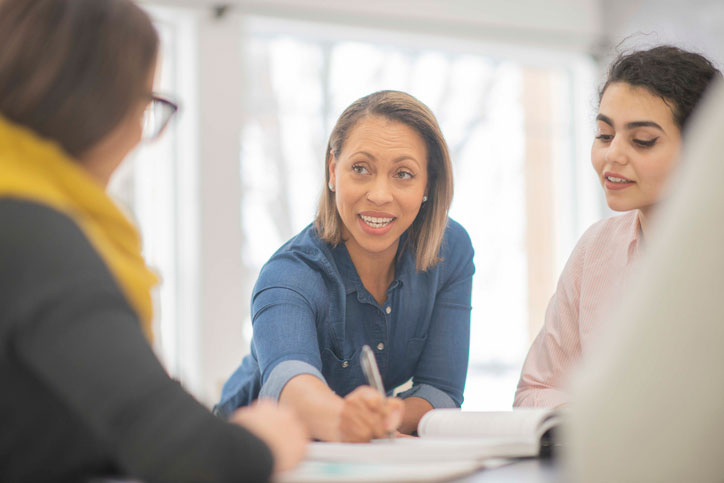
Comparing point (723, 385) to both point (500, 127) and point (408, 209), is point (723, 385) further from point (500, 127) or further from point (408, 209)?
point (500, 127)

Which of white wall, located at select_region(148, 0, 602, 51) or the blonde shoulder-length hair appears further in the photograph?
white wall, located at select_region(148, 0, 602, 51)

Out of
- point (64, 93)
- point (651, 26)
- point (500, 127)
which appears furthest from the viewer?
point (500, 127)

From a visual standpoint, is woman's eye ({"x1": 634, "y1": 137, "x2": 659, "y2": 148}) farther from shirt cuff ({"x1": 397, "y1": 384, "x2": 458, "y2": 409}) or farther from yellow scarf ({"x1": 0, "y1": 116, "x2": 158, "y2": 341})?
yellow scarf ({"x1": 0, "y1": 116, "x2": 158, "y2": 341})

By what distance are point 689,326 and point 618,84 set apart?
3.85ft

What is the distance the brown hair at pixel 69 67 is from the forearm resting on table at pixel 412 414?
0.95m

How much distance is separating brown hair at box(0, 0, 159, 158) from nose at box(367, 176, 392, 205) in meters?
0.94

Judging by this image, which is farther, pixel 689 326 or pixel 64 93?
pixel 64 93

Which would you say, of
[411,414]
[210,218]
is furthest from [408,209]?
[210,218]

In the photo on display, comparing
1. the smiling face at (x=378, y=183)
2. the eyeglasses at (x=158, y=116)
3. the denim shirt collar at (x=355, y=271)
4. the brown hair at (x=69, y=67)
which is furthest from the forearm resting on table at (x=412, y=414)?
the brown hair at (x=69, y=67)

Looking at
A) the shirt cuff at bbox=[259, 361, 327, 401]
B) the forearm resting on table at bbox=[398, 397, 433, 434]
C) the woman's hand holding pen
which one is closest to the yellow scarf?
the woman's hand holding pen

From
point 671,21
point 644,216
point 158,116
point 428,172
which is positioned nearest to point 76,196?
point 158,116

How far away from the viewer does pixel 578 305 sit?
1.71 metres

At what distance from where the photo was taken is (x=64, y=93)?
0.75 meters

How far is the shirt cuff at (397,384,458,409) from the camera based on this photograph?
5.31ft
